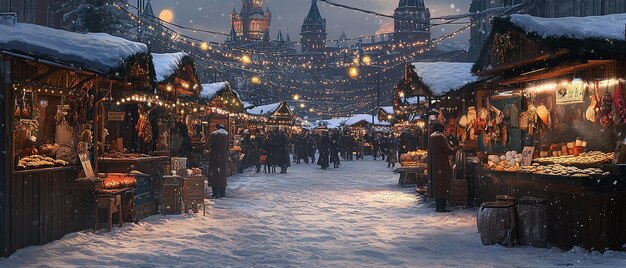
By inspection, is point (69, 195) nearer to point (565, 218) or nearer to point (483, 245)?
point (483, 245)

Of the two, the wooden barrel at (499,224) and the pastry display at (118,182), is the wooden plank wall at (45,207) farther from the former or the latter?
the wooden barrel at (499,224)

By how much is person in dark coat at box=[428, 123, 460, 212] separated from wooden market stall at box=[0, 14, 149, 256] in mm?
6204

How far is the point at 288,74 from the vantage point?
344 feet

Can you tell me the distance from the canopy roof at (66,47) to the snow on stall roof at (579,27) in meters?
6.56

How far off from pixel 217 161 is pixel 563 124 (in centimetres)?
838

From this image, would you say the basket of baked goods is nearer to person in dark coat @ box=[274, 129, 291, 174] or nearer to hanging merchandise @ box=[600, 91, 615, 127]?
person in dark coat @ box=[274, 129, 291, 174]

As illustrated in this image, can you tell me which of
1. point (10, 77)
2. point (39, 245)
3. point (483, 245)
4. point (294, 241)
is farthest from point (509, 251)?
point (10, 77)

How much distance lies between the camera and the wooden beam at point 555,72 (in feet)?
31.2

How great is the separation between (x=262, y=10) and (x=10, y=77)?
627ft

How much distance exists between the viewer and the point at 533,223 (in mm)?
8773

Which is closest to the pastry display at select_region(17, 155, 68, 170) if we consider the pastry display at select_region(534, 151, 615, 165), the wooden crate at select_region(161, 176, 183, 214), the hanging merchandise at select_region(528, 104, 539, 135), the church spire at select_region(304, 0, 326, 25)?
the wooden crate at select_region(161, 176, 183, 214)

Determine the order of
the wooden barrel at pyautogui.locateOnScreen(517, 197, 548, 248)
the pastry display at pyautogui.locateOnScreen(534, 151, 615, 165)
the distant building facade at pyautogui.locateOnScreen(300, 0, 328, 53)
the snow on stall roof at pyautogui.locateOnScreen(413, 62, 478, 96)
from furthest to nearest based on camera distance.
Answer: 1. the distant building facade at pyautogui.locateOnScreen(300, 0, 328, 53)
2. the snow on stall roof at pyautogui.locateOnScreen(413, 62, 478, 96)
3. the pastry display at pyautogui.locateOnScreen(534, 151, 615, 165)
4. the wooden barrel at pyautogui.locateOnScreen(517, 197, 548, 248)

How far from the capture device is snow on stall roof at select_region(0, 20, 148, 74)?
8.56m

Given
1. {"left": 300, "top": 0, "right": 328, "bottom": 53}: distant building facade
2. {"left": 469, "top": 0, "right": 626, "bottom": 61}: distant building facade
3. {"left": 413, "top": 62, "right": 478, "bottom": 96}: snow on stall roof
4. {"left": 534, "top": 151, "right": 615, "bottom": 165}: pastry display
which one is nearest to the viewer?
{"left": 534, "top": 151, "right": 615, "bottom": 165}: pastry display
